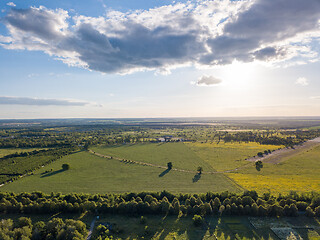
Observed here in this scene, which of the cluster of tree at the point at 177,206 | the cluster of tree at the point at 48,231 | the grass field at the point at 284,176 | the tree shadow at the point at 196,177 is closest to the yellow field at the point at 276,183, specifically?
the grass field at the point at 284,176

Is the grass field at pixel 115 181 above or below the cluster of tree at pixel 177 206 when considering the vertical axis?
below

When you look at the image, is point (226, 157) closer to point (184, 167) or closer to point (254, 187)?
point (184, 167)

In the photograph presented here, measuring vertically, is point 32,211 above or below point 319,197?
below

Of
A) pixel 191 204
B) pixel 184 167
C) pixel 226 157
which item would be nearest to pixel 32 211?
pixel 191 204

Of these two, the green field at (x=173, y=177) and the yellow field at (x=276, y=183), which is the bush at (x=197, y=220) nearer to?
the green field at (x=173, y=177)

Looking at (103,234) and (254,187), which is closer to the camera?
(103,234)

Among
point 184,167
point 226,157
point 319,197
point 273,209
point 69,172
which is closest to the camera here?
point 273,209

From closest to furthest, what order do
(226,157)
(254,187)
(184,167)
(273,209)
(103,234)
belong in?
(103,234) → (273,209) → (254,187) → (184,167) → (226,157)
